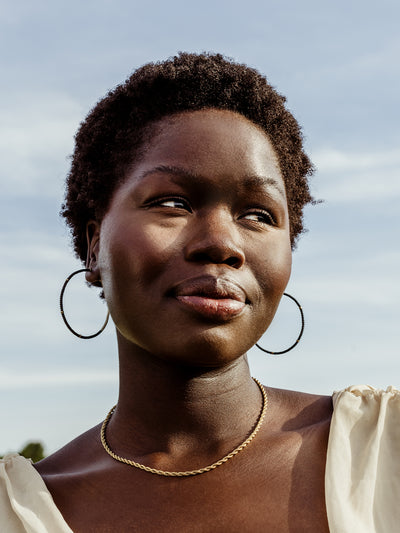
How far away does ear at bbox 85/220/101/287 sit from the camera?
3.77 m

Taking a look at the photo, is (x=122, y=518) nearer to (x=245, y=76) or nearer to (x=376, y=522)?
(x=376, y=522)

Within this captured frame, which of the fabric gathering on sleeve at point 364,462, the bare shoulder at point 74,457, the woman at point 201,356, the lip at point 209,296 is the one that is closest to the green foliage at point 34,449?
the bare shoulder at point 74,457

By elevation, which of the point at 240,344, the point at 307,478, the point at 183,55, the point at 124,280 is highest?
the point at 183,55

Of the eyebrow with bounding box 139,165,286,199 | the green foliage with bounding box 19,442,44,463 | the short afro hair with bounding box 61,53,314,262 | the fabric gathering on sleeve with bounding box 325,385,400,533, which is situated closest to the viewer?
the fabric gathering on sleeve with bounding box 325,385,400,533

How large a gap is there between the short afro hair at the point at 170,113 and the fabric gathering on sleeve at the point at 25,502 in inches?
47.8

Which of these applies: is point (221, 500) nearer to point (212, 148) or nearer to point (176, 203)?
point (176, 203)

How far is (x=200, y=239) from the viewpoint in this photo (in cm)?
313

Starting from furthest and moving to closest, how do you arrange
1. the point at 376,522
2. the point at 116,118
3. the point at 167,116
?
the point at 116,118 → the point at 167,116 → the point at 376,522

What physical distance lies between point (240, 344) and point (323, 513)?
0.72m

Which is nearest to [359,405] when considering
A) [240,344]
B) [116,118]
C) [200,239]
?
[240,344]

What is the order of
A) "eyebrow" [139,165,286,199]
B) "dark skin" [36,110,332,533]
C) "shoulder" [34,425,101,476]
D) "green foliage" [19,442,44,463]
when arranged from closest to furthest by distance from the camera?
"dark skin" [36,110,332,533], "eyebrow" [139,165,286,199], "shoulder" [34,425,101,476], "green foliage" [19,442,44,463]

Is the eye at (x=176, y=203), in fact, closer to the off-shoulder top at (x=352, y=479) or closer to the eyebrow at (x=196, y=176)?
the eyebrow at (x=196, y=176)

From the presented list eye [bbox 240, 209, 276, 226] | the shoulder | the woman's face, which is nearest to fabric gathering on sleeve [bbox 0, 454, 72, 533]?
the shoulder

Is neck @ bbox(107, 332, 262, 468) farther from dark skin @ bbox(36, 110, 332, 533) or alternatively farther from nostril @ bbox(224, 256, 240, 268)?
nostril @ bbox(224, 256, 240, 268)
